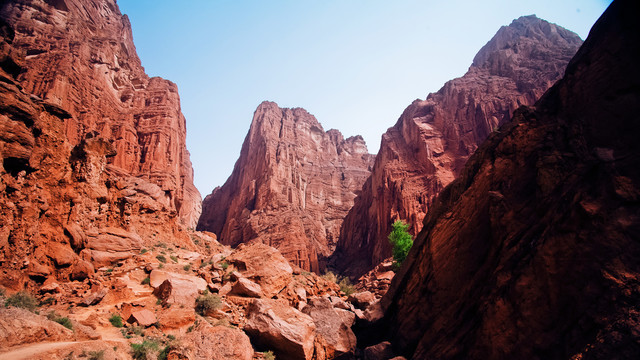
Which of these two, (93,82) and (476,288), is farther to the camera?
(93,82)

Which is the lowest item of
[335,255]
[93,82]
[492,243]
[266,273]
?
[335,255]

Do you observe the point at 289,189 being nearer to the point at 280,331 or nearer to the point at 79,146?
the point at 79,146

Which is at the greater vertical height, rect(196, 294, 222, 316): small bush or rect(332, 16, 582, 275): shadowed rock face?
rect(332, 16, 582, 275): shadowed rock face

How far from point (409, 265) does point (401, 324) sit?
276 centimetres

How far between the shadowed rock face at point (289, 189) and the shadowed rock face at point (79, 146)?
1598 cm

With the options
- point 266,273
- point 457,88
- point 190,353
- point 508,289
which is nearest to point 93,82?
point 266,273

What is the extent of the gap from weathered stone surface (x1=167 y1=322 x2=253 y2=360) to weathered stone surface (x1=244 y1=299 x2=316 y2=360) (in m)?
1.09

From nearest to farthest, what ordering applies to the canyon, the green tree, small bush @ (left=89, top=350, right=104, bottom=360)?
small bush @ (left=89, top=350, right=104, bottom=360) → the canyon → the green tree

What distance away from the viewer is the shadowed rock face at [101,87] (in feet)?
115

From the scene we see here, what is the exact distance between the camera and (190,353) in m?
8.04

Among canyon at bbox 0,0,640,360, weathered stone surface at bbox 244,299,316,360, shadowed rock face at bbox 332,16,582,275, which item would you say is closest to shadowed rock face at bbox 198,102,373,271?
shadowed rock face at bbox 332,16,582,275

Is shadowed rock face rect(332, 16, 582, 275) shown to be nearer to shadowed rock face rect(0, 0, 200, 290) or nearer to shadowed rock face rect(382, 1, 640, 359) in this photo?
shadowed rock face rect(0, 0, 200, 290)

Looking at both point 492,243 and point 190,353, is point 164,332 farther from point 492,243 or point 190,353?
point 492,243

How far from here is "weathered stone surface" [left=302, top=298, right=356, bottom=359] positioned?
12.4 meters
